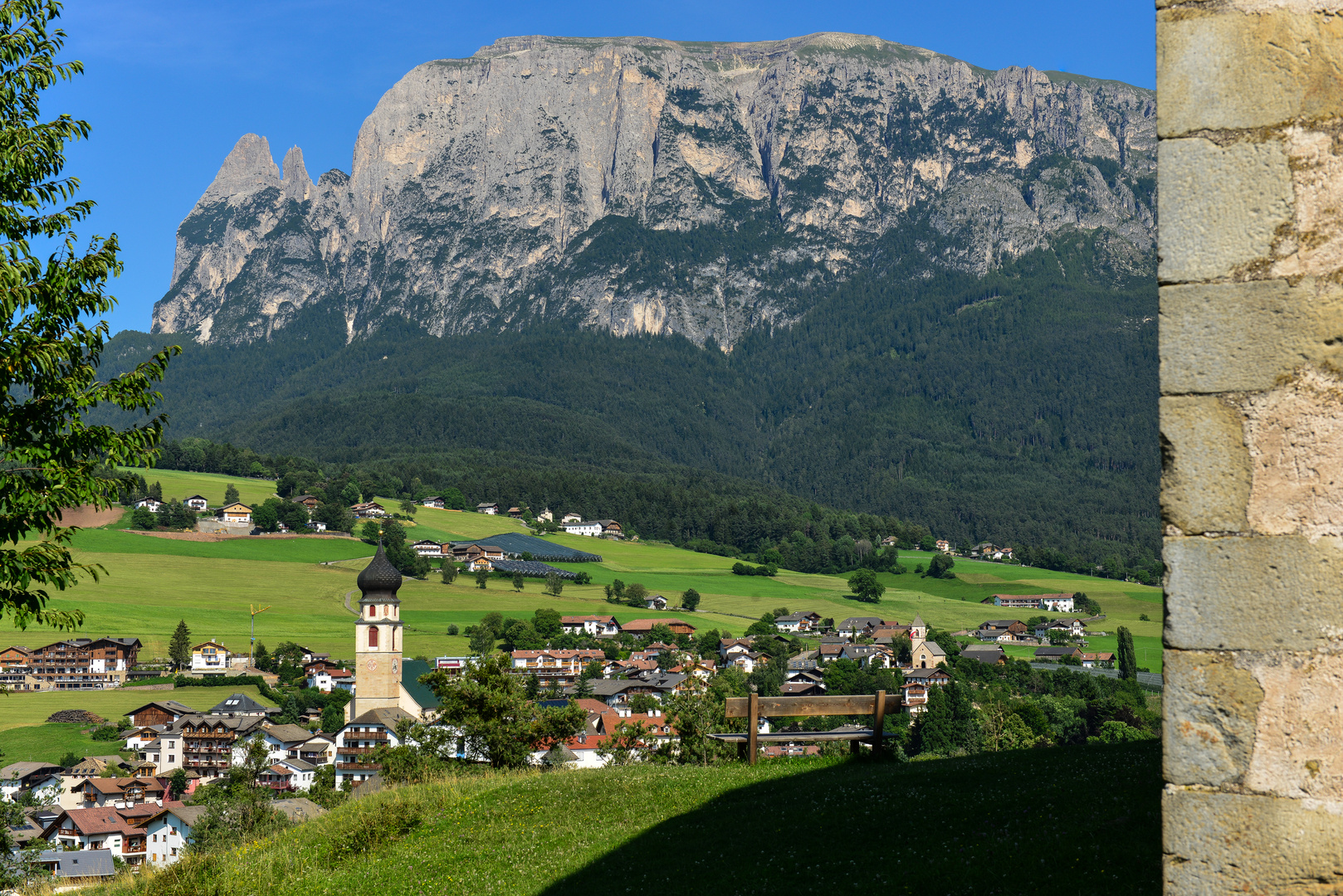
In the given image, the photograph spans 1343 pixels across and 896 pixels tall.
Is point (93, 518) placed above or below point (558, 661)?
above

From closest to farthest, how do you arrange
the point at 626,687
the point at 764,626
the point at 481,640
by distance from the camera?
the point at 626,687 → the point at 481,640 → the point at 764,626

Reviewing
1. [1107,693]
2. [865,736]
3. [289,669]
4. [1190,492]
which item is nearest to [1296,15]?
[1190,492]

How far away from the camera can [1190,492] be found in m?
3.56

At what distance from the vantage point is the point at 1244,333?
11.6 feet

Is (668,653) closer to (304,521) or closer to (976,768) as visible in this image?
(304,521)

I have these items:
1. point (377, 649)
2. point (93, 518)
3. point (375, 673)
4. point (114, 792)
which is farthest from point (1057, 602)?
point (114, 792)

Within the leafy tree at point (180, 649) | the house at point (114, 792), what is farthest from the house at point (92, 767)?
the leafy tree at point (180, 649)

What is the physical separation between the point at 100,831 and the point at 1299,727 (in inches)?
2697

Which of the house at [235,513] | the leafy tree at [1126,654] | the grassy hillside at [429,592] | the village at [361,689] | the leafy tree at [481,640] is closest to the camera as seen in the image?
the village at [361,689]

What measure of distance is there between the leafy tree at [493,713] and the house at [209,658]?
74.7 metres

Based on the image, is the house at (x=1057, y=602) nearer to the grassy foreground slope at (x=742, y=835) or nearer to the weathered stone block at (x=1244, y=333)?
the grassy foreground slope at (x=742, y=835)

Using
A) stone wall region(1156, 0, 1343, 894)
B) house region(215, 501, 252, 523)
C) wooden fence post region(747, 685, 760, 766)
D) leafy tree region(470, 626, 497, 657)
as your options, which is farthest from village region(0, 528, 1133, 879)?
house region(215, 501, 252, 523)

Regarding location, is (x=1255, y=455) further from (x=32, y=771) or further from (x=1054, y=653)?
(x=1054, y=653)

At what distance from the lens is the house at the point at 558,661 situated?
102m
